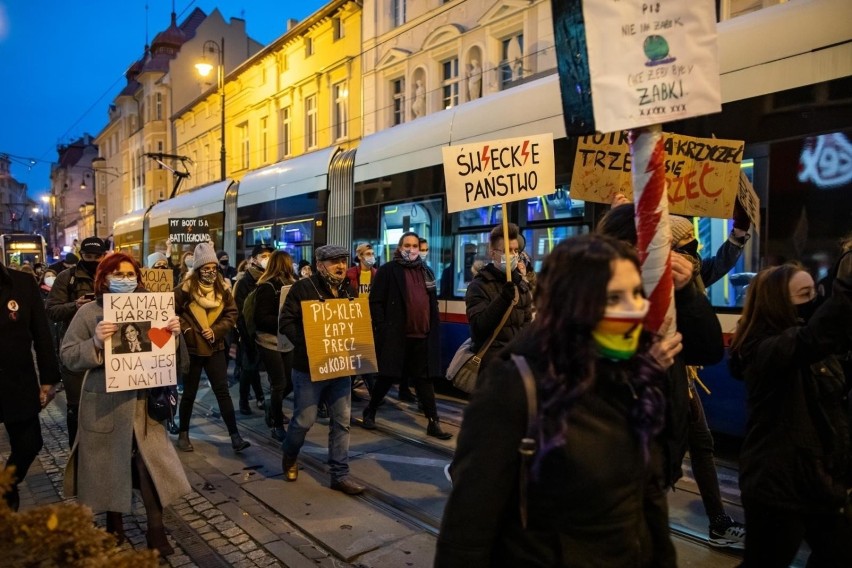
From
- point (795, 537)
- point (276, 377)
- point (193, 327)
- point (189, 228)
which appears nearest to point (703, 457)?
point (795, 537)

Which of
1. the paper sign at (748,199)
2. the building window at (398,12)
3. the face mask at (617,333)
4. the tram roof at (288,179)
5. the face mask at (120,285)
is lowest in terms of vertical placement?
the face mask at (617,333)

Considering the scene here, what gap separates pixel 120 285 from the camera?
396cm

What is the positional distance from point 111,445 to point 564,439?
10.2 ft

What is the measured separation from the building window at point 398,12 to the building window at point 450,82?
2.69 metres

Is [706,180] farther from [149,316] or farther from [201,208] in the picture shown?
[201,208]

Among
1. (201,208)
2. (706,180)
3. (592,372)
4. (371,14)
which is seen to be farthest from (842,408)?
(371,14)

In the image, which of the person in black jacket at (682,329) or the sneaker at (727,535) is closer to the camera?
the person in black jacket at (682,329)

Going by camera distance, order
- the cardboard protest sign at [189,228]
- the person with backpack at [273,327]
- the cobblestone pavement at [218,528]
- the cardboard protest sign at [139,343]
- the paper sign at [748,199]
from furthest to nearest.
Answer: the cardboard protest sign at [189,228] < the person with backpack at [273,327] < the paper sign at [748,199] < the cobblestone pavement at [218,528] < the cardboard protest sign at [139,343]

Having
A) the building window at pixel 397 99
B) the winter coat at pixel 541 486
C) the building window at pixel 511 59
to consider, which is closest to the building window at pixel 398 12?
the building window at pixel 397 99

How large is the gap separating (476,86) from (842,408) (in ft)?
53.7

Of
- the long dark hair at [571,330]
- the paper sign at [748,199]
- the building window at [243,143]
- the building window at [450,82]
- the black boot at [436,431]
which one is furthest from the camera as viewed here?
the building window at [243,143]

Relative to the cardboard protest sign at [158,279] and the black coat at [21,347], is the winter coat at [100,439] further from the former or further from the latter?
the cardboard protest sign at [158,279]

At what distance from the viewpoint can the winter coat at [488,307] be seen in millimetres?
4555

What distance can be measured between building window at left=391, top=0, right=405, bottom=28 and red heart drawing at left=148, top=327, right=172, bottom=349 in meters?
18.8
